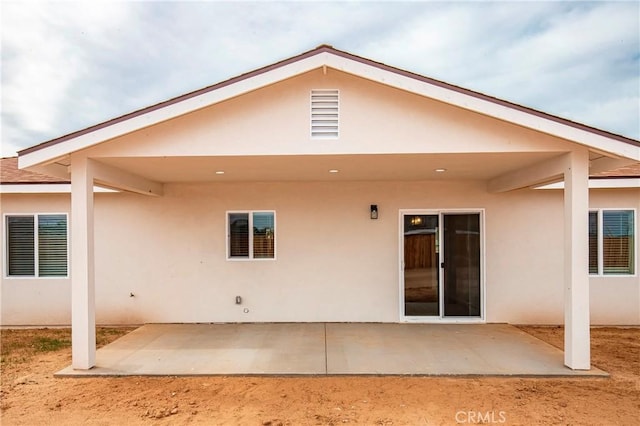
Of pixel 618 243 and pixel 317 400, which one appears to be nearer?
pixel 317 400

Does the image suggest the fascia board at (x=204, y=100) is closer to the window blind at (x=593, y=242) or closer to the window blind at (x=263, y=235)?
the window blind at (x=263, y=235)

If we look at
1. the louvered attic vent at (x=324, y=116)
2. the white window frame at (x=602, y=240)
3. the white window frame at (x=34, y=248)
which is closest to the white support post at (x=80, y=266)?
the louvered attic vent at (x=324, y=116)

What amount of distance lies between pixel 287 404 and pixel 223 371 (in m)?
1.39

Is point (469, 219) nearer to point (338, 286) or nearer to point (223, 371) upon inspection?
point (338, 286)

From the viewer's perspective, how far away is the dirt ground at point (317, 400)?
4.11 m

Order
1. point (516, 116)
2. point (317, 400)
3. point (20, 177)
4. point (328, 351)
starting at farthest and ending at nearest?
1. point (20, 177)
2. point (328, 351)
3. point (516, 116)
4. point (317, 400)

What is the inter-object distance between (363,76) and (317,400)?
169 inches

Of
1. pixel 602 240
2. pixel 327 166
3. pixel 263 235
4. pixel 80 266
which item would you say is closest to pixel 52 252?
pixel 80 266

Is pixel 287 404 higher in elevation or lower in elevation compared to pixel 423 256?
lower

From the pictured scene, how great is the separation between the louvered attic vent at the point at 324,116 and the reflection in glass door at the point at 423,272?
3679 millimetres

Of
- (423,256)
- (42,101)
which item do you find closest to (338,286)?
(423,256)

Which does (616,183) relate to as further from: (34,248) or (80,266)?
(34,248)

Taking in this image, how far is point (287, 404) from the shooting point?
4406 mm

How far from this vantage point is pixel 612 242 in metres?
8.06
